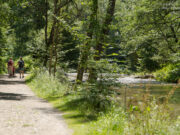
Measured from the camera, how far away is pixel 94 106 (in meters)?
9.41

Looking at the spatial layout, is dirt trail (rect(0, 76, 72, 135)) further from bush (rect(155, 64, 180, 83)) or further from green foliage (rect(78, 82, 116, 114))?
bush (rect(155, 64, 180, 83))

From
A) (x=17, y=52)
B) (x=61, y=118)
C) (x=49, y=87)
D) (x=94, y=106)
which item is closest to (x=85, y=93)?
(x=94, y=106)

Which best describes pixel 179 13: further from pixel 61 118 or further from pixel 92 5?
pixel 61 118

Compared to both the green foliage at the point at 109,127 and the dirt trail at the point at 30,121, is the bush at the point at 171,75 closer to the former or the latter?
the dirt trail at the point at 30,121

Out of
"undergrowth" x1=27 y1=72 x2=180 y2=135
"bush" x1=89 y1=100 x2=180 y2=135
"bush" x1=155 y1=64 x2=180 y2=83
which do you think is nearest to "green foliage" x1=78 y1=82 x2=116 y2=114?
"undergrowth" x1=27 y1=72 x2=180 y2=135

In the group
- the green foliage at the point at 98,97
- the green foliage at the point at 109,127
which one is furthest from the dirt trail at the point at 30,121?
the green foliage at the point at 98,97

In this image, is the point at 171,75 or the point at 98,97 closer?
the point at 98,97

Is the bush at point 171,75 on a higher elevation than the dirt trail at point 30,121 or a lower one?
higher

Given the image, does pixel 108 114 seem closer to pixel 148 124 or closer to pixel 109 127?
pixel 109 127

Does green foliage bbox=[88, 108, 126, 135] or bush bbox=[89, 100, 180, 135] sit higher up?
bush bbox=[89, 100, 180, 135]

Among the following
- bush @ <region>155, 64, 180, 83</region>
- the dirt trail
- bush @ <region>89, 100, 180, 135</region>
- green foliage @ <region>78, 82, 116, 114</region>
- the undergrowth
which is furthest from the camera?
bush @ <region>155, 64, 180, 83</region>

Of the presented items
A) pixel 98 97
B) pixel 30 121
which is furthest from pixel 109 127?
pixel 98 97

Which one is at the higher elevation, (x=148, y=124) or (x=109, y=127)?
(x=148, y=124)

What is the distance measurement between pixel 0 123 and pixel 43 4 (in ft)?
56.7
